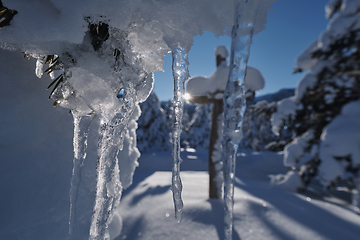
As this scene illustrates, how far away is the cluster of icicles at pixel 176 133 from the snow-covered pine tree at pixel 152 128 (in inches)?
537

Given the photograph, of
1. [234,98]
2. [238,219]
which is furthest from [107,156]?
[238,219]

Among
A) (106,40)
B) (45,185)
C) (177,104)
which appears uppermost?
(106,40)

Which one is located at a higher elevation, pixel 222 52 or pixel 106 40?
pixel 222 52

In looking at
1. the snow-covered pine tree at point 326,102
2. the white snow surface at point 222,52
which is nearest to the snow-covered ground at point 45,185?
the snow-covered pine tree at point 326,102

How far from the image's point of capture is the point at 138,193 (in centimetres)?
371

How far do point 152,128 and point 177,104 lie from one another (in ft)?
49.9

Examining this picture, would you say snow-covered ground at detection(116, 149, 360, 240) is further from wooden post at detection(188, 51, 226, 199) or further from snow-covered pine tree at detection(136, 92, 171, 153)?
snow-covered pine tree at detection(136, 92, 171, 153)

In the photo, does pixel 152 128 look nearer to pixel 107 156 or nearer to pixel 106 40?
pixel 107 156

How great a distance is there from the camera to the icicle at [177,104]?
1015 mm

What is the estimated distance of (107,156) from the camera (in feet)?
3.71

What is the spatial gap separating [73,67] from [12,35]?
26 cm

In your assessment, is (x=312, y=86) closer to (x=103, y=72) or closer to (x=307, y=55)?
(x=307, y=55)

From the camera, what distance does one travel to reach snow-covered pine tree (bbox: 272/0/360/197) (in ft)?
14.7

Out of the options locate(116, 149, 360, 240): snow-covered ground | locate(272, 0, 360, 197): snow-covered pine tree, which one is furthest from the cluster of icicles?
locate(272, 0, 360, 197): snow-covered pine tree
